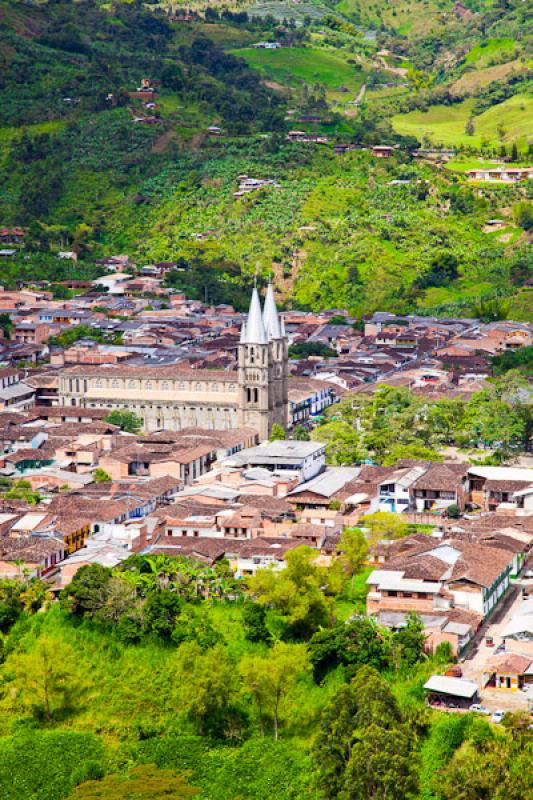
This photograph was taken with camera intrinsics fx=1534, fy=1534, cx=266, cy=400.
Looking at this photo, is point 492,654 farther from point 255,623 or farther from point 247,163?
point 247,163

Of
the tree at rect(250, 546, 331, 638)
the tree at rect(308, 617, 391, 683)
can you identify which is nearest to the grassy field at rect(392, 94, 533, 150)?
the tree at rect(250, 546, 331, 638)

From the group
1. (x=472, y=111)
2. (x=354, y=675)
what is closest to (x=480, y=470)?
(x=354, y=675)

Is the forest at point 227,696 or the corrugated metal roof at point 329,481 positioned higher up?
the corrugated metal roof at point 329,481

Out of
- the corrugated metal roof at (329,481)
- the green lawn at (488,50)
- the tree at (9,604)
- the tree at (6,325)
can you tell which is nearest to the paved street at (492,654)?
the corrugated metal roof at (329,481)

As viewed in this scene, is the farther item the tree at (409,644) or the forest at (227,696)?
the tree at (409,644)

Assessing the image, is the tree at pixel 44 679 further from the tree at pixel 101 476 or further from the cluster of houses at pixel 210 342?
the cluster of houses at pixel 210 342

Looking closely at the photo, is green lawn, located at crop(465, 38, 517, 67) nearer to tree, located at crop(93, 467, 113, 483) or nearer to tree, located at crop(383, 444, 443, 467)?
tree, located at crop(383, 444, 443, 467)

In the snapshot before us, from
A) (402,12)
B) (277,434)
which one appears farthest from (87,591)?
(402,12)

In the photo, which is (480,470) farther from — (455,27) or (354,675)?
(455,27)
